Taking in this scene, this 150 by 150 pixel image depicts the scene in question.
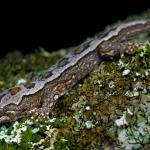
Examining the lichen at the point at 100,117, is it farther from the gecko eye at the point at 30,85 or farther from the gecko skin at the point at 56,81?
the gecko eye at the point at 30,85

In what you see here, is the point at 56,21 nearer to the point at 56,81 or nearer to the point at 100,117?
the point at 56,81

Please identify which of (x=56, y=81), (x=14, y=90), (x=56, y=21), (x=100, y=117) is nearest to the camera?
(x=100, y=117)

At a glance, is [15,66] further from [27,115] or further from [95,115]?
[95,115]

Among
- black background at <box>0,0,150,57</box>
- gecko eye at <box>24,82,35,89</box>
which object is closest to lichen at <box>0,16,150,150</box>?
gecko eye at <box>24,82,35,89</box>

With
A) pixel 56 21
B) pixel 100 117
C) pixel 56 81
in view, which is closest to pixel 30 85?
pixel 56 81

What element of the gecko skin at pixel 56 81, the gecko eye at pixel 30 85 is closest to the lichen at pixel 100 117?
the gecko skin at pixel 56 81

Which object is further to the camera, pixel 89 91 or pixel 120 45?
pixel 120 45

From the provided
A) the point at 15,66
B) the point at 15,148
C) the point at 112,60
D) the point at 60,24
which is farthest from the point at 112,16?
the point at 15,148
